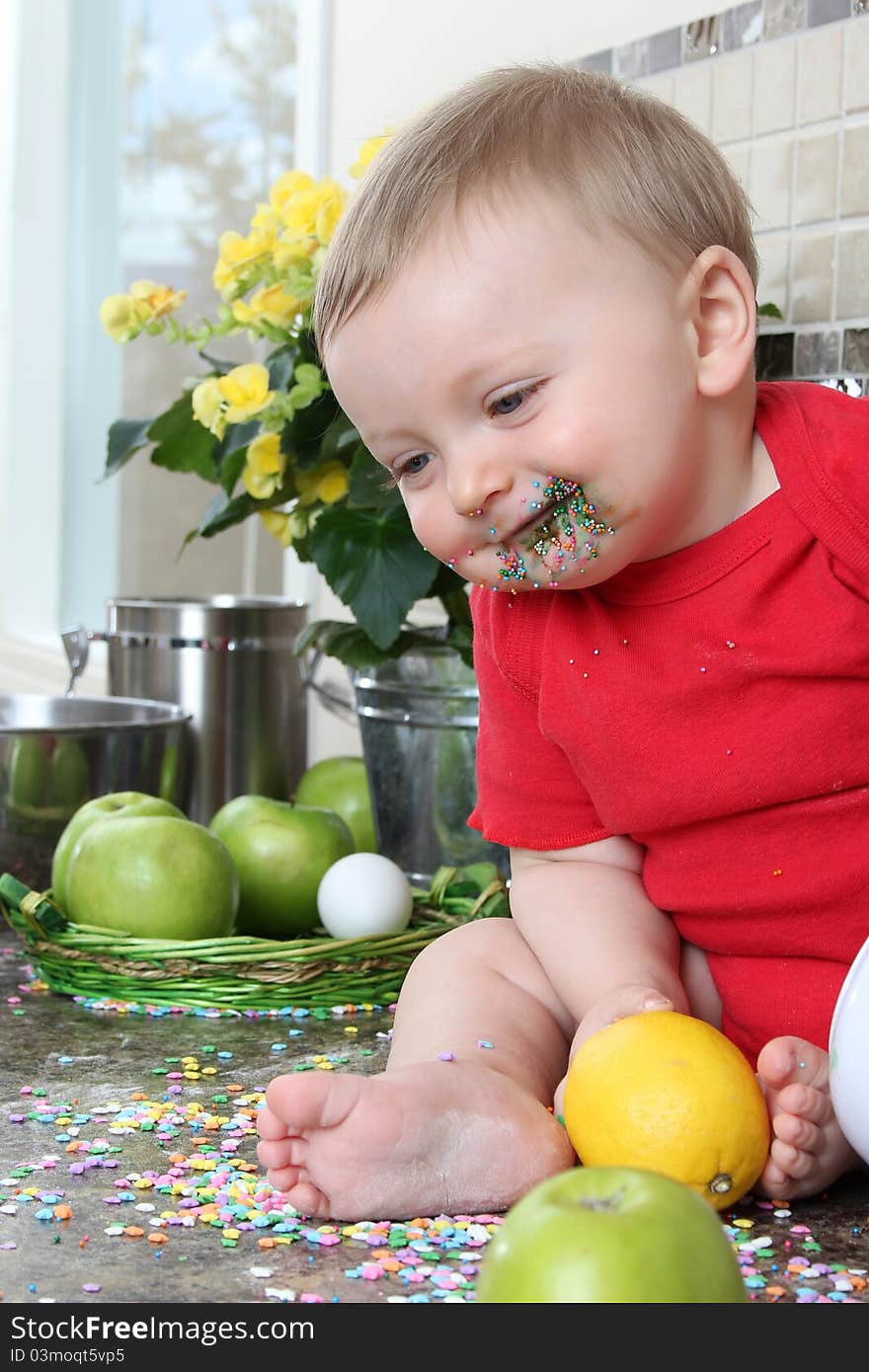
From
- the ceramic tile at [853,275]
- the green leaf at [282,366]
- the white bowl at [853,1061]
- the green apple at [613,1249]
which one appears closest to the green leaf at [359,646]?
the green leaf at [282,366]

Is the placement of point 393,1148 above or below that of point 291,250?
below

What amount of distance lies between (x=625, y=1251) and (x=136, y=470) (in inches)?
98.9

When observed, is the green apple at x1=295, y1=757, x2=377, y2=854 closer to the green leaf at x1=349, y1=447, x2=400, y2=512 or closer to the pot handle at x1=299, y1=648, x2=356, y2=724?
the pot handle at x1=299, y1=648, x2=356, y2=724

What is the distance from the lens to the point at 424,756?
1343 mm

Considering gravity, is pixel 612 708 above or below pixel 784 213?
below

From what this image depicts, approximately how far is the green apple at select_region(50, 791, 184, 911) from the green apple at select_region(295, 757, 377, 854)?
0.25m

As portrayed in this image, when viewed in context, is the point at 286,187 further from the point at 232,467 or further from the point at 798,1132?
the point at 798,1132

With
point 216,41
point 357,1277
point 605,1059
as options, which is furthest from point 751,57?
point 216,41

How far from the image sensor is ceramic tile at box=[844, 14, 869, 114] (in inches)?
44.4

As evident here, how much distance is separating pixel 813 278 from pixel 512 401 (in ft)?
1.54

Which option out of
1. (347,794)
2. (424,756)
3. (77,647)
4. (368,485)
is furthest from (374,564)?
(77,647)

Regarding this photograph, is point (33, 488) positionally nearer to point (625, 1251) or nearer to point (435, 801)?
point (435, 801)

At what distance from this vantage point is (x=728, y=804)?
3.01 ft

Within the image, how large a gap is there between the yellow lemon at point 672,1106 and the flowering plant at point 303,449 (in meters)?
0.58
